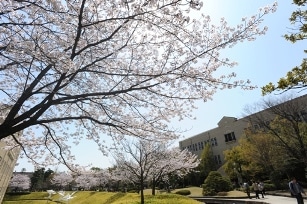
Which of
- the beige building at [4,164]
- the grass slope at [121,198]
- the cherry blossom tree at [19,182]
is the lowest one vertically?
the grass slope at [121,198]

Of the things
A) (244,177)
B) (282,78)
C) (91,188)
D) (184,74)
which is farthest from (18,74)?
(91,188)

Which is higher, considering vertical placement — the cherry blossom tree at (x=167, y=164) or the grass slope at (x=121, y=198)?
the cherry blossom tree at (x=167, y=164)

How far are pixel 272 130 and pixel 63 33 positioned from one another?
2310 cm

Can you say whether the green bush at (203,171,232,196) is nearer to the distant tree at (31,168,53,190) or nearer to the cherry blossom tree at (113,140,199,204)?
the cherry blossom tree at (113,140,199,204)

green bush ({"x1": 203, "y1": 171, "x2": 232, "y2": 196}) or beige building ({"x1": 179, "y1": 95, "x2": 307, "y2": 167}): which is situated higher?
beige building ({"x1": 179, "y1": 95, "x2": 307, "y2": 167})

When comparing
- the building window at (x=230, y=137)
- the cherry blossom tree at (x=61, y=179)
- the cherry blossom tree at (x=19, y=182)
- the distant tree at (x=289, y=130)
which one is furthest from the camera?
the cherry blossom tree at (x=19, y=182)

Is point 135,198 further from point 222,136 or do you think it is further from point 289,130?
point 222,136

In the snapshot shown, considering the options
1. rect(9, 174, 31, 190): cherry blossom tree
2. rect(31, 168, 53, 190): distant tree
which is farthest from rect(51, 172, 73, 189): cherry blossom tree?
rect(9, 174, 31, 190): cherry blossom tree

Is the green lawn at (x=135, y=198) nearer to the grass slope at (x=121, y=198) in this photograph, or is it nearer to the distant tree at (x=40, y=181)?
the grass slope at (x=121, y=198)

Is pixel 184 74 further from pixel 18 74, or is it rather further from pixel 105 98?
pixel 18 74

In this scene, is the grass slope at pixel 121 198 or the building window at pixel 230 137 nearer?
the grass slope at pixel 121 198

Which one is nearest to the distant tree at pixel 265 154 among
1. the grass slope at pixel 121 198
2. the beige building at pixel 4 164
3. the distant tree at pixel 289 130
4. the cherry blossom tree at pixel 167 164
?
the distant tree at pixel 289 130

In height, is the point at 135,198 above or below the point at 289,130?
below

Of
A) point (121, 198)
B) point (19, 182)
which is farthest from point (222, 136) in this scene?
point (19, 182)
